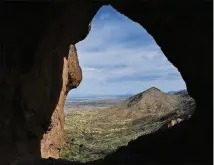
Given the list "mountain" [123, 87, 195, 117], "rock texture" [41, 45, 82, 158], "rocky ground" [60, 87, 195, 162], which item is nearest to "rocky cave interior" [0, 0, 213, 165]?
"rock texture" [41, 45, 82, 158]

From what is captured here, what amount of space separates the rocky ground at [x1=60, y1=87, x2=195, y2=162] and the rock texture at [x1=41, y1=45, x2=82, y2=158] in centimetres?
141

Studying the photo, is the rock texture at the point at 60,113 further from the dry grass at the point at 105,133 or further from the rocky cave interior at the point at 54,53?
the rocky cave interior at the point at 54,53

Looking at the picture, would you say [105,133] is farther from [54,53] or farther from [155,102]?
[54,53]

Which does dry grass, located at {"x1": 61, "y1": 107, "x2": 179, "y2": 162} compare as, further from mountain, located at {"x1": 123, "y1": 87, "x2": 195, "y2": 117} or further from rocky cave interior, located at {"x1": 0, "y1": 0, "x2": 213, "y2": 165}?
rocky cave interior, located at {"x1": 0, "y1": 0, "x2": 213, "y2": 165}

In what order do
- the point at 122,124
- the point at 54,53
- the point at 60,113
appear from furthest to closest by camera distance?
1. the point at 122,124
2. the point at 60,113
3. the point at 54,53

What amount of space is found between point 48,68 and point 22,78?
1961 millimetres

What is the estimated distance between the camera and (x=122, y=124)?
35594mm

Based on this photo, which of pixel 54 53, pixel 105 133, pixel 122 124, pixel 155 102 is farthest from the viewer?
pixel 155 102

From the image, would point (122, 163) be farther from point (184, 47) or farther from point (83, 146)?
point (83, 146)

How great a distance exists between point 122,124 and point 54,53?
68.5 feet

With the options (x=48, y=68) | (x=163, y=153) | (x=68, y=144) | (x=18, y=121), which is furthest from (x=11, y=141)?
(x=68, y=144)

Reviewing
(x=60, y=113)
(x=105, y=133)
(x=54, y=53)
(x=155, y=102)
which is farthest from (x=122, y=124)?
(x=54, y=53)

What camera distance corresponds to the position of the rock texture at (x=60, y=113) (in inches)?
680

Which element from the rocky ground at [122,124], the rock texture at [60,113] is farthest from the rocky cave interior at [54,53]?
the rocky ground at [122,124]
